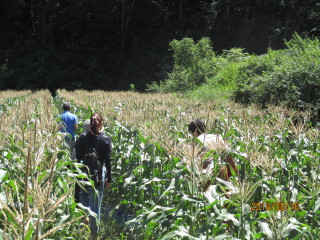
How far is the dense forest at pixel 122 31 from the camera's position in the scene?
35.5 meters

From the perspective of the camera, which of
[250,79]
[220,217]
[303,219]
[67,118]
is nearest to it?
[220,217]

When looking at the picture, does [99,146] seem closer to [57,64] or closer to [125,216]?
[125,216]

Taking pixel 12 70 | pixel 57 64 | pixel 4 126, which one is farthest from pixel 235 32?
pixel 4 126

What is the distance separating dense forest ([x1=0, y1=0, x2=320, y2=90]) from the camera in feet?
116

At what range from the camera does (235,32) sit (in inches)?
1545

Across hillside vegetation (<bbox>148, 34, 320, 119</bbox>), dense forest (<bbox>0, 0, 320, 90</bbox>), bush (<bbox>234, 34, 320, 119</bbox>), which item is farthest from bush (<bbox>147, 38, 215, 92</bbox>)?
dense forest (<bbox>0, 0, 320, 90</bbox>)

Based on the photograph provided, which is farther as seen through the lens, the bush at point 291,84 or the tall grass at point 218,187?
the bush at point 291,84

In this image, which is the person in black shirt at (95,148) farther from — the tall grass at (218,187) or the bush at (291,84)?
the bush at (291,84)

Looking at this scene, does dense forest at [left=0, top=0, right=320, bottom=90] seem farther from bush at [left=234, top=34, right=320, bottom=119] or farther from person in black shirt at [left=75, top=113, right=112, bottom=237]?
person in black shirt at [left=75, top=113, right=112, bottom=237]

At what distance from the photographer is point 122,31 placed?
38125 millimetres

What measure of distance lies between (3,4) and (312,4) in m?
31.7

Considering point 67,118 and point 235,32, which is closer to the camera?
point 67,118
